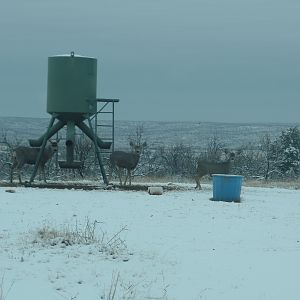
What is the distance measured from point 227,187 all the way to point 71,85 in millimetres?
7031

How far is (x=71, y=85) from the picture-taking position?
968 inches

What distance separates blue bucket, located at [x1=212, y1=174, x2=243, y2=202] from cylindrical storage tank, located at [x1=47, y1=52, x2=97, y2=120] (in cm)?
625

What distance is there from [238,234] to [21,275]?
5565 mm

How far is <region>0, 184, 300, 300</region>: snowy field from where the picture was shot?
9.78 meters

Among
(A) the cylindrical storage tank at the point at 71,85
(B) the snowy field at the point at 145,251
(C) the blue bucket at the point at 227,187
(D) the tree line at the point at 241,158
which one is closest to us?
(B) the snowy field at the point at 145,251

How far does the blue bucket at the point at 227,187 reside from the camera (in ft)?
67.5

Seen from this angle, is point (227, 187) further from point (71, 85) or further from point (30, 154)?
point (30, 154)

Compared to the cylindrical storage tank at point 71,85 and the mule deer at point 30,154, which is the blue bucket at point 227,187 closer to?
the cylindrical storage tank at point 71,85

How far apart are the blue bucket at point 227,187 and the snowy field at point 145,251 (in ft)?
6.05

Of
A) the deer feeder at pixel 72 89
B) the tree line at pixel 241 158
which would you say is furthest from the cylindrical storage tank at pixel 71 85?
the tree line at pixel 241 158

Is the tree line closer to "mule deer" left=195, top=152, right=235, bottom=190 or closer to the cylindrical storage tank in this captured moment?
the cylindrical storage tank

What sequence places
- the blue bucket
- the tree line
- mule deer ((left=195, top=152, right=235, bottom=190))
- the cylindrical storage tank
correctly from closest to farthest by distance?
the blue bucket, the cylindrical storage tank, mule deer ((left=195, top=152, right=235, bottom=190)), the tree line

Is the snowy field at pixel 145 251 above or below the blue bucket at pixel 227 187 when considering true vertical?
below

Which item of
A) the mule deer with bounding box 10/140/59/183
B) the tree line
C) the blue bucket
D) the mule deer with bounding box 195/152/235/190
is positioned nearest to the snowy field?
the blue bucket
